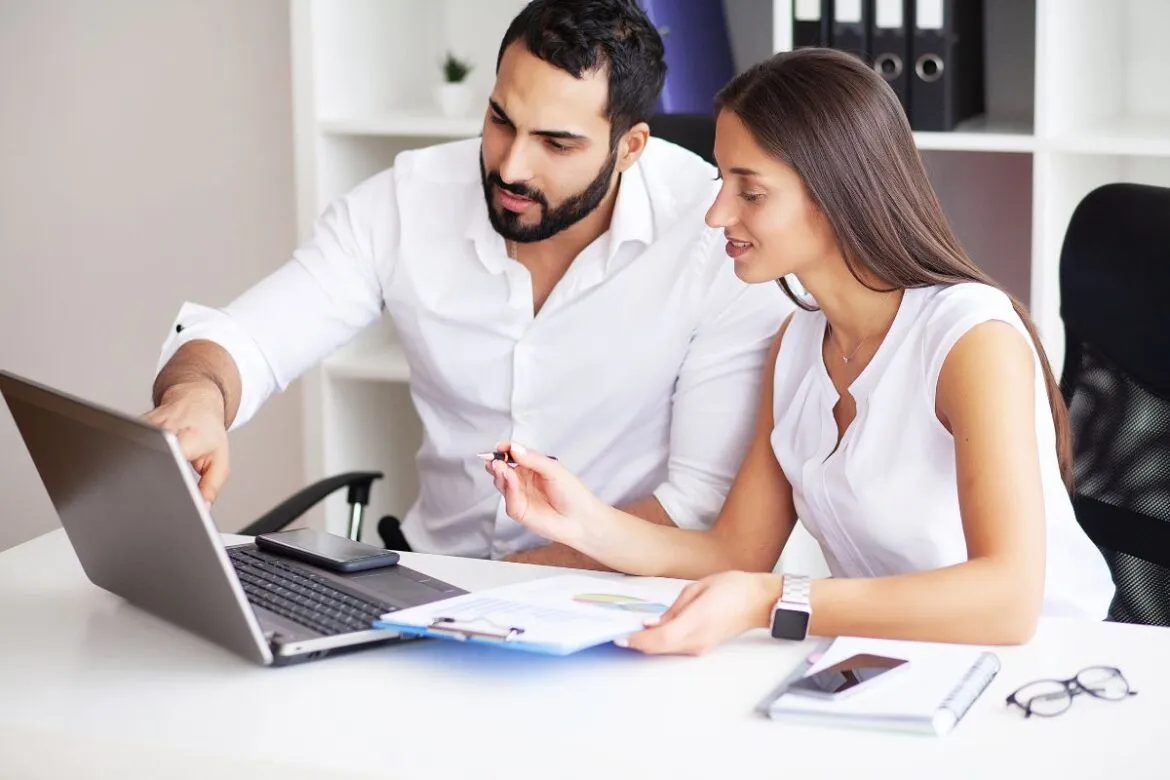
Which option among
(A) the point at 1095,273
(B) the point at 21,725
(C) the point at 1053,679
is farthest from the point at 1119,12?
(B) the point at 21,725

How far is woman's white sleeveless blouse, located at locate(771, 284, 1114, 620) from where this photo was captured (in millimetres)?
1489

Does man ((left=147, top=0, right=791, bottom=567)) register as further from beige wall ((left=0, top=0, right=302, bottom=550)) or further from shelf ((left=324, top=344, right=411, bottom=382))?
beige wall ((left=0, top=0, right=302, bottom=550))

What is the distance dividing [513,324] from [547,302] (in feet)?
0.19

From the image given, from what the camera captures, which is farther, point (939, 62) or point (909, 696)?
point (939, 62)

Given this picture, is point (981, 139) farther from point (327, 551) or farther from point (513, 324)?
point (327, 551)

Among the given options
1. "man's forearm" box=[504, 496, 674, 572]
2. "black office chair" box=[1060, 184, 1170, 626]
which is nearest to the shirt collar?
"man's forearm" box=[504, 496, 674, 572]

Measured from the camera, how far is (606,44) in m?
1.89

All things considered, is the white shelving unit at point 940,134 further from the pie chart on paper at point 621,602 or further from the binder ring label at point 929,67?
the pie chart on paper at point 621,602

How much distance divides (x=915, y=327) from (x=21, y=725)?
922 millimetres

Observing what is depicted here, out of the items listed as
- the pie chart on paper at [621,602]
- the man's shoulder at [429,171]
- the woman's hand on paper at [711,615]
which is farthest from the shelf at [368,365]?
the woman's hand on paper at [711,615]

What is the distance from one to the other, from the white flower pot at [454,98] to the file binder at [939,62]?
0.78 m

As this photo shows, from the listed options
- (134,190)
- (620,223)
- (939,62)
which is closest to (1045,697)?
(620,223)

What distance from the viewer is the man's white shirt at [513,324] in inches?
75.3

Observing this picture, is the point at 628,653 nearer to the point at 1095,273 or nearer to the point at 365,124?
the point at 1095,273
